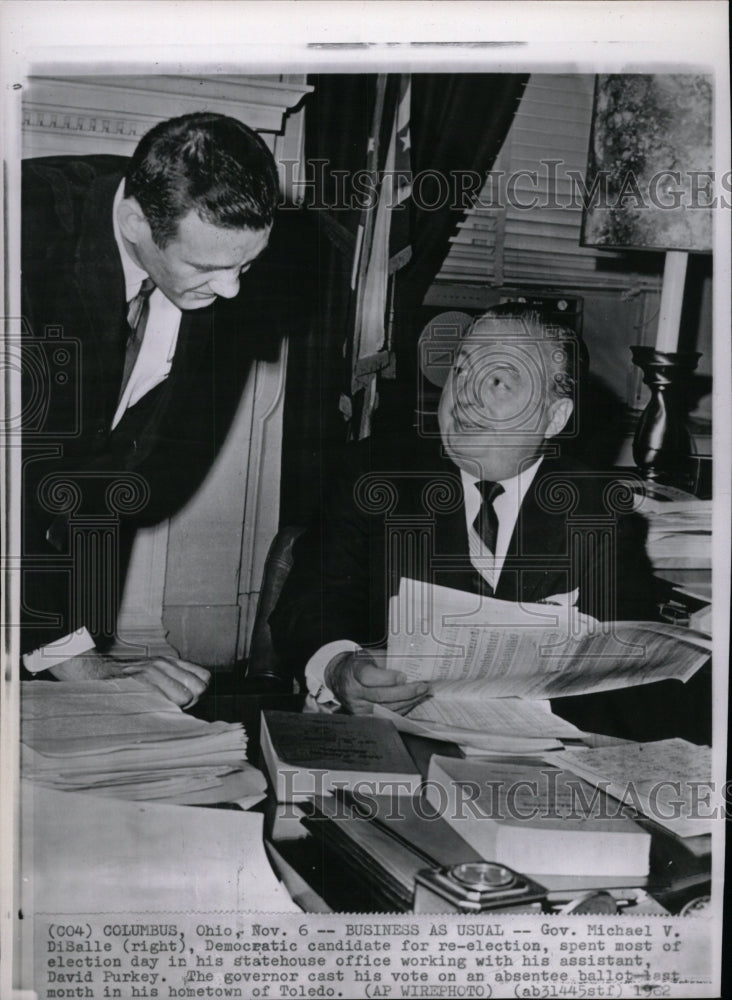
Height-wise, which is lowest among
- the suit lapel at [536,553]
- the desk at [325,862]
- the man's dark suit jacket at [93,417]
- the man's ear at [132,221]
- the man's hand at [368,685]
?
the desk at [325,862]

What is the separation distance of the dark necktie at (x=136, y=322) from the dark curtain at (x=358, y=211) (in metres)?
0.36

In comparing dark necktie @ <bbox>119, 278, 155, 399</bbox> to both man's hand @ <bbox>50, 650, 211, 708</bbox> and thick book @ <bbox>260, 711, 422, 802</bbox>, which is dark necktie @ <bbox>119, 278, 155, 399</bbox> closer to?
man's hand @ <bbox>50, 650, 211, 708</bbox>

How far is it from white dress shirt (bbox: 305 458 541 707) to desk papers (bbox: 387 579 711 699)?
0.10 m

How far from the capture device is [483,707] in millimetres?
2270

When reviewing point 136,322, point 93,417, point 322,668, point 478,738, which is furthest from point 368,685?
point 136,322

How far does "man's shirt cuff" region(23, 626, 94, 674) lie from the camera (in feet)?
7.40

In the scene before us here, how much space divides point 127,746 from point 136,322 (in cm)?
99

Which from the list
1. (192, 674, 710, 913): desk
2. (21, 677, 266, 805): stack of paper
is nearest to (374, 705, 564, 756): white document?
(192, 674, 710, 913): desk

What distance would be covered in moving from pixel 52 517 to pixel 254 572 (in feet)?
1.60

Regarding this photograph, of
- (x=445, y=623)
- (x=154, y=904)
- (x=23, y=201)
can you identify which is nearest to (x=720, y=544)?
(x=445, y=623)

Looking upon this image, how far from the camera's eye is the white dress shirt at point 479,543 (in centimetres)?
227

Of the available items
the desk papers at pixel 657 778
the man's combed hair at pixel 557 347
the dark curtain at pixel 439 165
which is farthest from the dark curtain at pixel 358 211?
the desk papers at pixel 657 778

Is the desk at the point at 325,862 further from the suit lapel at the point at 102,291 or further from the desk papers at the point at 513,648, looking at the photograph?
the suit lapel at the point at 102,291

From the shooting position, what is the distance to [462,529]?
89.7 inches
